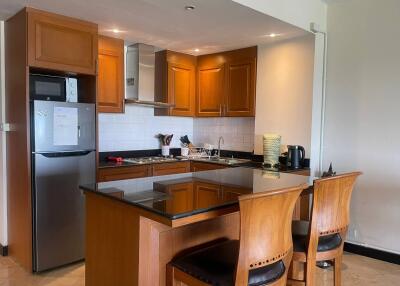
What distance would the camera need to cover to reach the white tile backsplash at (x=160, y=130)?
4.14 meters

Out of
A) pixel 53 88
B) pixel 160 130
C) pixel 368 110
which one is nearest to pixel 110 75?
pixel 53 88

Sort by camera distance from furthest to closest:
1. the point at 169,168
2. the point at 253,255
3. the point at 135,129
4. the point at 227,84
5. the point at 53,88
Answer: the point at 135,129, the point at 227,84, the point at 169,168, the point at 53,88, the point at 253,255

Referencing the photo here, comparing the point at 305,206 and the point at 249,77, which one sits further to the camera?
the point at 249,77

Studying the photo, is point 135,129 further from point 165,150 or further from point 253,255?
point 253,255

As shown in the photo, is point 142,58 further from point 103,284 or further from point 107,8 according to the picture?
point 103,284

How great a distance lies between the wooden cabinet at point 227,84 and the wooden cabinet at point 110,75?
3.97 feet

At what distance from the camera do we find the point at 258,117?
13.1 feet

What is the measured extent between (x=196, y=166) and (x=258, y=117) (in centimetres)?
98

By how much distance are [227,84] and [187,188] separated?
2.55 m

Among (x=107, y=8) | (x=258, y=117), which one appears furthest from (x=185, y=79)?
(x=107, y=8)

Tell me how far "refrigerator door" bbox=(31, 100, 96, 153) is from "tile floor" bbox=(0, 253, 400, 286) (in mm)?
1073

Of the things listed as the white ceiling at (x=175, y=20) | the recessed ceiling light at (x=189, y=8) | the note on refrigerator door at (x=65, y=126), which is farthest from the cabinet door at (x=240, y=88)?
the note on refrigerator door at (x=65, y=126)

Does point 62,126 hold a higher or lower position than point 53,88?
lower

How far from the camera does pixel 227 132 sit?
4703 mm
